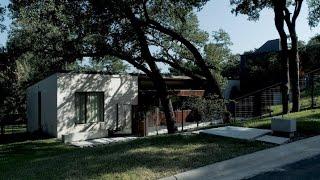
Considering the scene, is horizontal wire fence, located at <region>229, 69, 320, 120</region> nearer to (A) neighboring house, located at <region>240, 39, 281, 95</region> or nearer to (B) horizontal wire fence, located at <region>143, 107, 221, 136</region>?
(B) horizontal wire fence, located at <region>143, 107, 221, 136</region>

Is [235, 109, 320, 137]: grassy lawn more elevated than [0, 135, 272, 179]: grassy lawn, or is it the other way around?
[235, 109, 320, 137]: grassy lawn

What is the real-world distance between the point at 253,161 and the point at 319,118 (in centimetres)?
514

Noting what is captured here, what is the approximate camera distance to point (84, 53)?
21.0 meters

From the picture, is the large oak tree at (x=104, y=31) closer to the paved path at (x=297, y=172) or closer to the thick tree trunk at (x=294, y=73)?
the thick tree trunk at (x=294, y=73)

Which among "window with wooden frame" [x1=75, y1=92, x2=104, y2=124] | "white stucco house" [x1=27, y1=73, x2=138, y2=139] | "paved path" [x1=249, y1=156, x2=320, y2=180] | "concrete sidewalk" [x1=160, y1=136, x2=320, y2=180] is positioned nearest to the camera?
"paved path" [x1=249, y1=156, x2=320, y2=180]

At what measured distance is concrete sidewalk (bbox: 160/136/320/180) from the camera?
7.62 meters

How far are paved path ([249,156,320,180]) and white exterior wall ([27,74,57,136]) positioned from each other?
17.1 m

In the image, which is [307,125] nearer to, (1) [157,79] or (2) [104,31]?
(1) [157,79]

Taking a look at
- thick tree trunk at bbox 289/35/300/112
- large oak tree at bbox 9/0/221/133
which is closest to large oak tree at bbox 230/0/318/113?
thick tree trunk at bbox 289/35/300/112

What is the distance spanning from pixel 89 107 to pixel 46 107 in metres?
2.88

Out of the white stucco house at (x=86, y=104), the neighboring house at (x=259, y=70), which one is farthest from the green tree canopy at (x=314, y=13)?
the neighboring house at (x=259, y=70)

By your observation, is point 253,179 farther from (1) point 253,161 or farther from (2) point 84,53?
(2) point 84,53

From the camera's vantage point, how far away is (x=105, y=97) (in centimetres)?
2448

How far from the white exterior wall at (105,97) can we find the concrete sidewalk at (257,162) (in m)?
15.7
